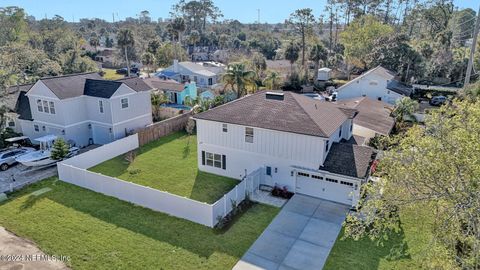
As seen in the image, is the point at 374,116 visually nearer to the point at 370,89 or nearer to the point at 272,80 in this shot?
the point at 370,89

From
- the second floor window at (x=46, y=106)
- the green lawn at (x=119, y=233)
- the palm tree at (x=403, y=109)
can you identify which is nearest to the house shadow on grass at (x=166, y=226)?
the green lawn at (x=119, y=233)

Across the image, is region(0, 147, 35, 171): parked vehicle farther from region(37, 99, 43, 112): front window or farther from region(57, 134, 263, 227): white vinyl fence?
region(57, 134, 263, 227): white vinyl fence

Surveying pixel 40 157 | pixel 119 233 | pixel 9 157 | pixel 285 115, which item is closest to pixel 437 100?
pixel 285 115

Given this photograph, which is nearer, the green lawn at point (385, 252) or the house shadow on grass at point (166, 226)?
the green lawn at point (385, 252)

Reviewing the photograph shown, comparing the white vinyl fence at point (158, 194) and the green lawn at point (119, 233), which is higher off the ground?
the white vinyl fence at point (158, 194)

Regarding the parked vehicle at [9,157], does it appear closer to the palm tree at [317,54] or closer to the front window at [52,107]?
the front window at [52,107]
